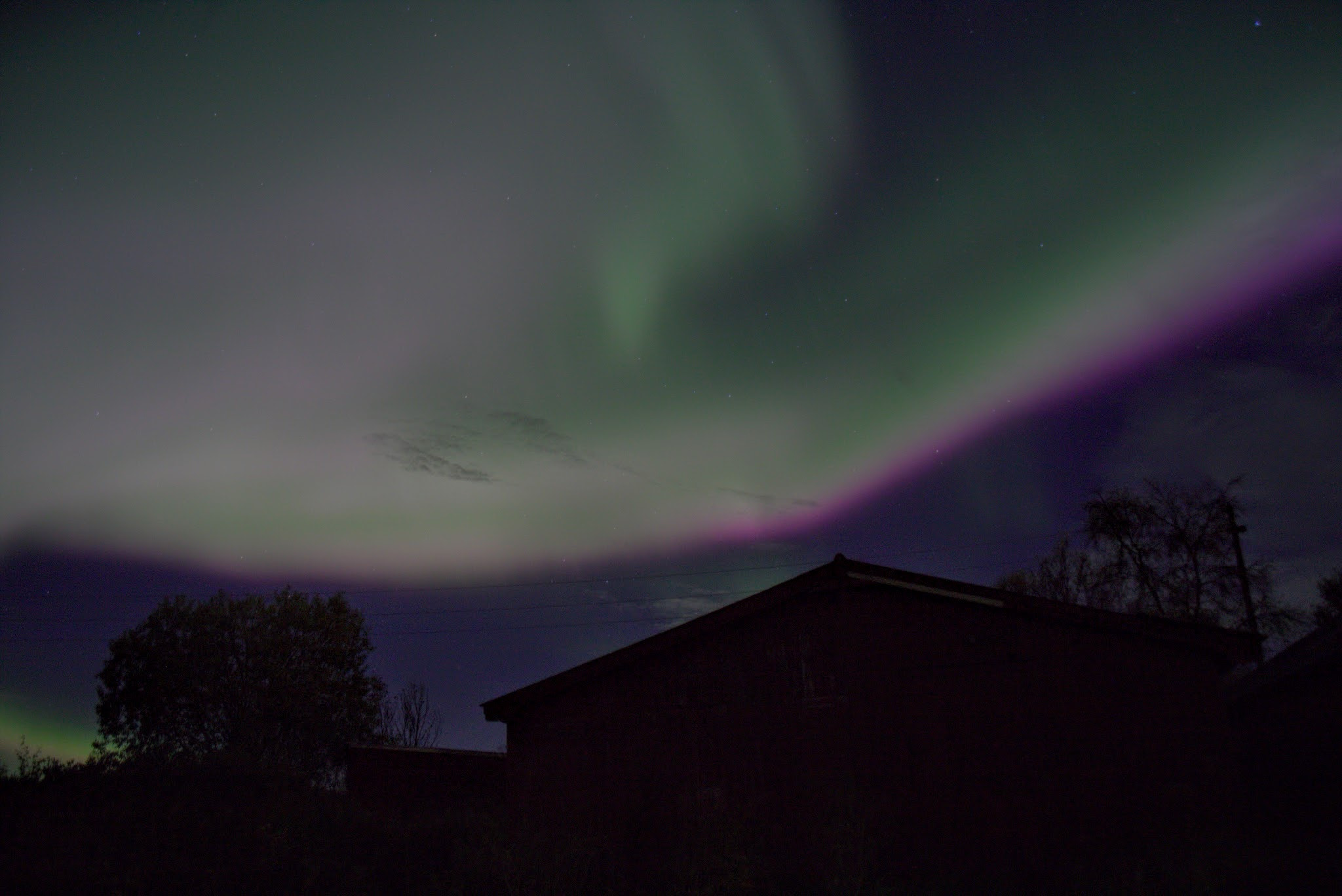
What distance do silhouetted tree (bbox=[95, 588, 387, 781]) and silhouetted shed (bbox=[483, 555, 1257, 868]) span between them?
86.1 ft

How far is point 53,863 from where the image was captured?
43.8 feet

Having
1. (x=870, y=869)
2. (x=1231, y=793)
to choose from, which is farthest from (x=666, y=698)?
(x=1231, y=793)

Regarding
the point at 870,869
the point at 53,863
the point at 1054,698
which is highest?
the point at 1054,698

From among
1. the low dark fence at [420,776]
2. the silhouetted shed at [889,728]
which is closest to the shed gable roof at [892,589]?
the silhouetted shed at [889,728]

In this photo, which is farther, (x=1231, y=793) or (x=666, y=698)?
(x=666, y=698)

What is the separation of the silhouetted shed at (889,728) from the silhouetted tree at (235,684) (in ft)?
86.1

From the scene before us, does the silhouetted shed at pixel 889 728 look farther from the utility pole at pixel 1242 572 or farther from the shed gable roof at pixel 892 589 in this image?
the utility pole at pixel 1242 572

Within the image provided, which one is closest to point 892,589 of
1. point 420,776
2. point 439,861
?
point 439,861

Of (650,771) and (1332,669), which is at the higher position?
(1332,669)

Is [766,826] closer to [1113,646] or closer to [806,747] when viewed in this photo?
[806,747]

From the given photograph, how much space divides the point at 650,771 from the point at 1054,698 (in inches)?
345

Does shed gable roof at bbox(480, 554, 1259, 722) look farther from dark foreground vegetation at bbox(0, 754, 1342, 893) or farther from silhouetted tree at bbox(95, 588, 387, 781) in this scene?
silhouetted tree at bbox(95, 588, 387, 781)

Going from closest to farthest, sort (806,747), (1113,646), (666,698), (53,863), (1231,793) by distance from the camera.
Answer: (53,863) → (1231,793) → (1113,646) → (806,747) → (666,698)

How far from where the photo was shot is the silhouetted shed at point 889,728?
15656 millimetres
